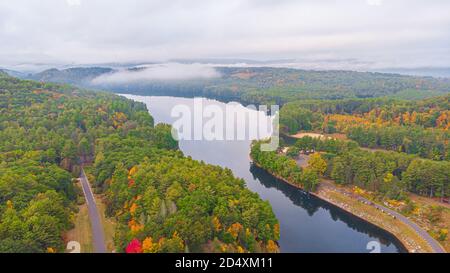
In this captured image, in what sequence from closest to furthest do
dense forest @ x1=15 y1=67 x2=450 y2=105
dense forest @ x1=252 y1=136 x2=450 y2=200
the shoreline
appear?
the shoreline → dense forest @ x1=252 y1=136 x2=450 y2=200 → dense forest @ x1=15 y1=67 x2=450 y2=105

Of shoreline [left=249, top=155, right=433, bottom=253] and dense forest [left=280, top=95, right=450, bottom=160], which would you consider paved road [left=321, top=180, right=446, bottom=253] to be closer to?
shoreline [left=249, top=155, right=433, bottom=253]

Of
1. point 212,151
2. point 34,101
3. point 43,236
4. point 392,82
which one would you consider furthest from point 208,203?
point 392,82

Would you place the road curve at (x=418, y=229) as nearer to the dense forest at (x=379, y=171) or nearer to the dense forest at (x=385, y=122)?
the dense forest at (x=379, y=171)

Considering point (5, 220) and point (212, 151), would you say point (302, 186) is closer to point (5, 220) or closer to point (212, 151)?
point (212, 151)

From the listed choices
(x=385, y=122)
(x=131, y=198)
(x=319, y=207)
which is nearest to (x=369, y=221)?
(x=319, y=207)

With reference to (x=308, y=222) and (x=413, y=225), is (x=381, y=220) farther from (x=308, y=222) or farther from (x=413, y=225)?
(x=308, y=222)

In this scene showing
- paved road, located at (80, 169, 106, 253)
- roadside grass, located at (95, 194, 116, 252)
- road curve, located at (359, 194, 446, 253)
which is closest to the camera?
roadside grass, located at (95, 194, 116, 252)

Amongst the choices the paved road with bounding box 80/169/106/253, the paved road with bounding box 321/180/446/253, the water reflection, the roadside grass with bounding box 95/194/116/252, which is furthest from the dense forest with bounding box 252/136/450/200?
the paved road with bounding box 80/169/106/253

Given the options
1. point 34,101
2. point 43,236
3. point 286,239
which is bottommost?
point 286,239
